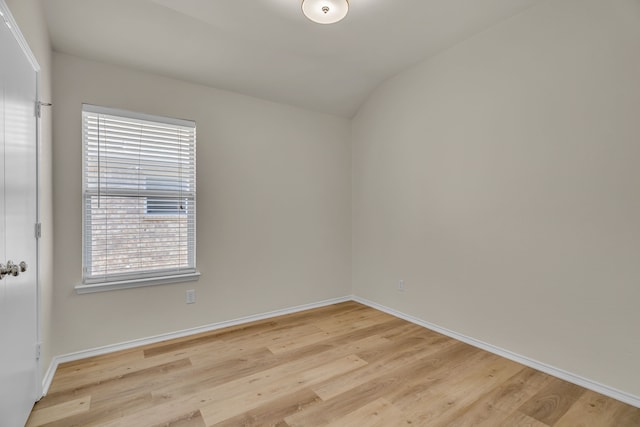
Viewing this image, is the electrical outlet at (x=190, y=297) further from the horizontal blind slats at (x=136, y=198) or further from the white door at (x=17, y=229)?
the white door at (x=17, y=229)

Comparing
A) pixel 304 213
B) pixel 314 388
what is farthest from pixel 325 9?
pixel 314 388

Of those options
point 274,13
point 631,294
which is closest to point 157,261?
point 274,13

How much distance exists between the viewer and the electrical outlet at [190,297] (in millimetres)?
2965

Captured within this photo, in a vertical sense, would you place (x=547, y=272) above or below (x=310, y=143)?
below

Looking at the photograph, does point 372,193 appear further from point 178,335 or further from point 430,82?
point 178,335

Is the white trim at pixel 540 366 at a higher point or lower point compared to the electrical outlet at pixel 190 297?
lower

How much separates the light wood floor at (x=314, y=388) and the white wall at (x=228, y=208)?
372 millimetres

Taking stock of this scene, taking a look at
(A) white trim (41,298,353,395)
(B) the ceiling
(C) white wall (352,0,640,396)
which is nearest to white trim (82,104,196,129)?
(B) the ceiling

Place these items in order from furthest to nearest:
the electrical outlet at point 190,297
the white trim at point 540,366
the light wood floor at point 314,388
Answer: the electrical outlet at point 190,297 < the white trim at point 540,366 < the light wood floor at point 314,388

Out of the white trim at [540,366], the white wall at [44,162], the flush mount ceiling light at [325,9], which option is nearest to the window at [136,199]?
the white wall at [44,162]

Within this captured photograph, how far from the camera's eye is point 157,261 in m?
2.84

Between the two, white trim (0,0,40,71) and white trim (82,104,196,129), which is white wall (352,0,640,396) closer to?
white trim (82,104,196,129)

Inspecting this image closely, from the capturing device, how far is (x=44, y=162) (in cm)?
212

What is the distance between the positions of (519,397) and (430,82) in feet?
9.19
